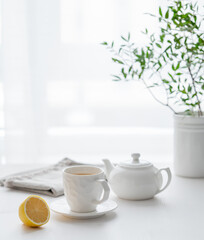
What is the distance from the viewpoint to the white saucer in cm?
112

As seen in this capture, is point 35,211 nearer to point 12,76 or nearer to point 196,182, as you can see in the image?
point 196,182

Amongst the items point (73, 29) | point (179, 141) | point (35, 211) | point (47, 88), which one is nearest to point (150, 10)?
point (73, 29)

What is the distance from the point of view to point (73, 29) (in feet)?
8.46

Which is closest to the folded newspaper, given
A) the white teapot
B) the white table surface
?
the white table surface

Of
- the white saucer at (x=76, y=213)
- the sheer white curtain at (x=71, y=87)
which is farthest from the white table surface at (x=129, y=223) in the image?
the sheer white curtain at (x=71, y=87)

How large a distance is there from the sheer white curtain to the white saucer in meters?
1.43

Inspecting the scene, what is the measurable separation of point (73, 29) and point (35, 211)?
164 centimetres

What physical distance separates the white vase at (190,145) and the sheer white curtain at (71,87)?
1042mm

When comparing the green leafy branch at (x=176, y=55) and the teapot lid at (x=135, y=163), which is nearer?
the teapot lid at (x=135, y=163)

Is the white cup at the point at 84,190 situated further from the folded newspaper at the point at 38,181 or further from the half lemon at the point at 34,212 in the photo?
the folded newspaper at the point at 38,181

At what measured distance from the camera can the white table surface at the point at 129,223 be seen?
1023 millimetres

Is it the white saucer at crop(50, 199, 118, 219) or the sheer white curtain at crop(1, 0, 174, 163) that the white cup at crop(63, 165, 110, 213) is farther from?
the sheer white curtain at crop(1, 0, 174, 163)

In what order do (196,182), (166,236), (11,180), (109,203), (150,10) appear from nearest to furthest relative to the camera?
Answer: 1. (166,236)
2. (109,203)
3. (11,180)
4. (196,182)
5. (150,10)

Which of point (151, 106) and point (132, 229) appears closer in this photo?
point (132, 229)
